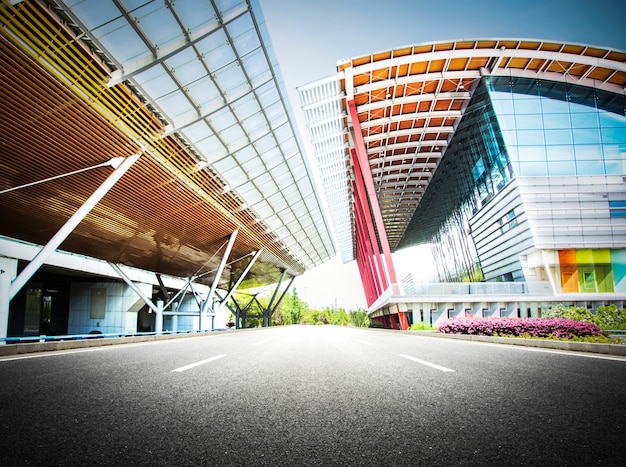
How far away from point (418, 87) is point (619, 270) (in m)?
18.6

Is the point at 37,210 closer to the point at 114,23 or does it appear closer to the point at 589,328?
the point at 114,23

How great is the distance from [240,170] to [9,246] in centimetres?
1425

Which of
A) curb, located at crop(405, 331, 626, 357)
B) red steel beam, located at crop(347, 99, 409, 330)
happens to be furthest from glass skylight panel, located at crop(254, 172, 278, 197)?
curb, located at crop(405, 331, 626, 357)

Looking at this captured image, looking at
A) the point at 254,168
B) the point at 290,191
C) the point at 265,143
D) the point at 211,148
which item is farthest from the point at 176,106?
the point at 290,191

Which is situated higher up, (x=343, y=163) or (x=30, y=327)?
(x=343, y=163)

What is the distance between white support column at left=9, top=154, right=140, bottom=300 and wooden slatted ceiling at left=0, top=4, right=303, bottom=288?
0.63 metres

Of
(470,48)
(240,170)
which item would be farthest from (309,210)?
(470,48)

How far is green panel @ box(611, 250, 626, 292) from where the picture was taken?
25.7m

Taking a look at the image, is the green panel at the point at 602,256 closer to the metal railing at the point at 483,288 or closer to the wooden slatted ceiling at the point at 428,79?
the metal railing at the point at 483,288

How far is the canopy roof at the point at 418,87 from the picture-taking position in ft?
80.0

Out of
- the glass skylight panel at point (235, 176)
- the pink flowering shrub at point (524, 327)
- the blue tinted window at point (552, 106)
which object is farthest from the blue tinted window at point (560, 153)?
the glass skylight panel at point (235, 176)

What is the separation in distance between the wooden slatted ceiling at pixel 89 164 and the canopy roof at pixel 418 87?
957 centimetres

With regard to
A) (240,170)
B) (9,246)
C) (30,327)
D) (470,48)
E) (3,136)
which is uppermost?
(470,48)

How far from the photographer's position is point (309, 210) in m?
34.1
